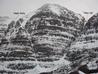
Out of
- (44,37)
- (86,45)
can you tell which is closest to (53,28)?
(44,37)

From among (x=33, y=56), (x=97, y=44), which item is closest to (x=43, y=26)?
(x=33, y=56)

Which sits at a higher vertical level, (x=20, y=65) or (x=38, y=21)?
(x=38, y=21)

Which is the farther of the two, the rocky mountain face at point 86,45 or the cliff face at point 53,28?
the cliff face at point 53,28

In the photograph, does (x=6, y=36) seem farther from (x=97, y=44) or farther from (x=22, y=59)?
(x=97, y=44)

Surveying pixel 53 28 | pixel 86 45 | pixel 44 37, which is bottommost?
pixel 86 45

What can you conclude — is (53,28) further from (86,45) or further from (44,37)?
(86,45)
